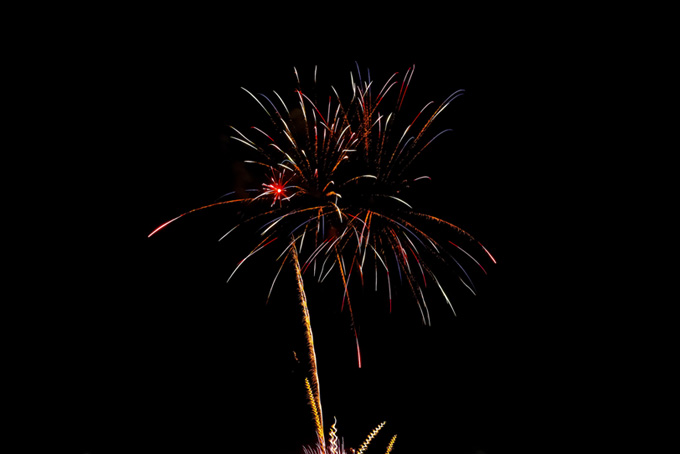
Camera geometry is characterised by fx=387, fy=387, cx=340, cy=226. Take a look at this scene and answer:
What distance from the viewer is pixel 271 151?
3.34 meters

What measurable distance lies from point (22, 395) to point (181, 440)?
1511mm

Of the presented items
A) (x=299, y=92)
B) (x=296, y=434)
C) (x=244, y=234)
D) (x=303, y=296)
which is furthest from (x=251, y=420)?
(x=299, y=92)

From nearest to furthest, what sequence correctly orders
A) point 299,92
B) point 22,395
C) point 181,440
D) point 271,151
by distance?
point 299,92
point 271,151
point 22,395
point 181,440

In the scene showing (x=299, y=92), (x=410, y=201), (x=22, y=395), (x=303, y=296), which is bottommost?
(x=22, y=395)

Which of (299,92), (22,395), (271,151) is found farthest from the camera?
(22,395)

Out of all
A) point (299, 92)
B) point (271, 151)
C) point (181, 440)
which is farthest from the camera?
point (181, 440)

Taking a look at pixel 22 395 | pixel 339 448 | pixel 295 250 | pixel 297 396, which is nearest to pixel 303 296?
pixel 295 250

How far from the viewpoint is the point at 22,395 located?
3598 millimetres

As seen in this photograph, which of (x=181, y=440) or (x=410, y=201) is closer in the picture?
(x=410, y=201)

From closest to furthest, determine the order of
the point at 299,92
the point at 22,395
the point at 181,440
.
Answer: the point at 299,92
the point at 22,395
the point at 181,440

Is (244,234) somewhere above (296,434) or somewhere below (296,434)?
above

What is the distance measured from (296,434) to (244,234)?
221 centimetres

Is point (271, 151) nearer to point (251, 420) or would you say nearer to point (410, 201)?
→ point (410, 201)

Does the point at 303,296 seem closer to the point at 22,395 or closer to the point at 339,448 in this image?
the point at 339,448
